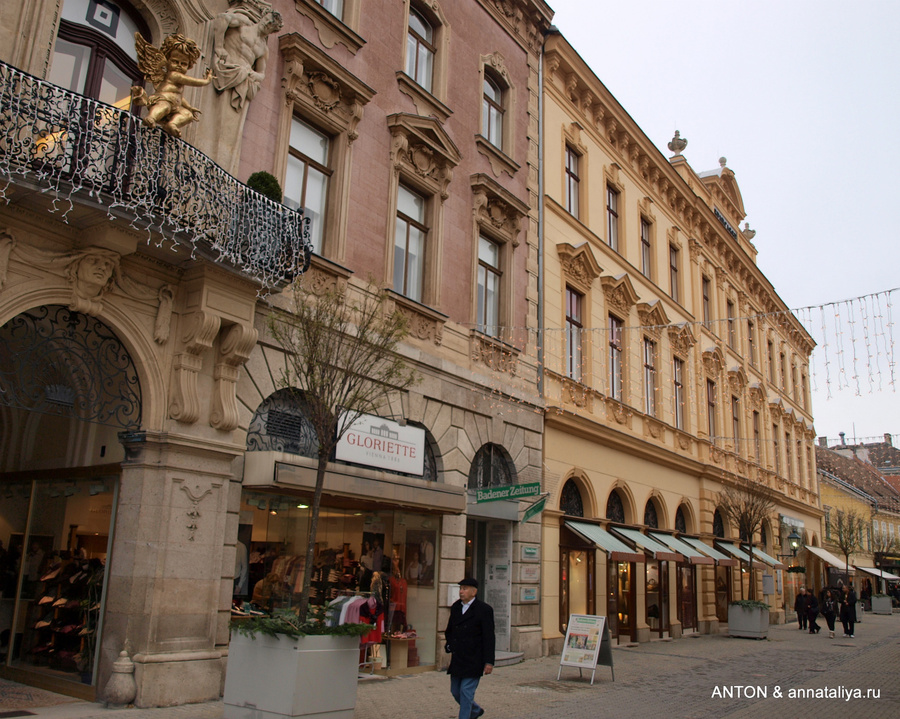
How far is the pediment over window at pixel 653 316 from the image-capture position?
23.2m

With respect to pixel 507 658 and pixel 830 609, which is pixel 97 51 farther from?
pixel 830 609

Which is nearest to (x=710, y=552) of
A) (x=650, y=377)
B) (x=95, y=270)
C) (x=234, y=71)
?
(x=650, y=377)

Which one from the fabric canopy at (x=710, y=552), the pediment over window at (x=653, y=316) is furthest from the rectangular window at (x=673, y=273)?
the fabric canopy at (x=710, y=552)

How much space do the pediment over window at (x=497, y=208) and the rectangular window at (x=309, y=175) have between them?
4.05 m

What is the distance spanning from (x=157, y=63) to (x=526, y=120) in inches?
433

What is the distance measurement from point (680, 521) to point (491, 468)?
11344 mm

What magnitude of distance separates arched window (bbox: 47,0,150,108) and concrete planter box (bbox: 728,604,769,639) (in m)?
21.0

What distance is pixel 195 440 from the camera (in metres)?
9.83

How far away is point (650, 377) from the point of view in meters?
23.8

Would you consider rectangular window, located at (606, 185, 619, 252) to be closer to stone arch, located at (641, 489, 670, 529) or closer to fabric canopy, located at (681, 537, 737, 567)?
stone arch, located at (641, 489, 670, 529)

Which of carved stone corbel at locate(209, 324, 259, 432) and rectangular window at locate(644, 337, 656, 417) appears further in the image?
rectangular window at locate(644, 337, 656, 417)

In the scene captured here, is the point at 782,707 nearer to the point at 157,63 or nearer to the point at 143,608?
the point at 143,608

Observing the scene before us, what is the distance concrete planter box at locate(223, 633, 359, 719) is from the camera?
25.2 ft

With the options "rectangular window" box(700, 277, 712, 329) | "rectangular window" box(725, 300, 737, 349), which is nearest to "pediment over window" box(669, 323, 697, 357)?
"rectangular window" box(700, 277, 712, 329)
